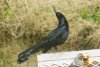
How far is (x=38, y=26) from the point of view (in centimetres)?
321

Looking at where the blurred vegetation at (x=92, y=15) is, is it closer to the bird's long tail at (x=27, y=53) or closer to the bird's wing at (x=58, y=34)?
the bird's wing at (x=58, y=34)

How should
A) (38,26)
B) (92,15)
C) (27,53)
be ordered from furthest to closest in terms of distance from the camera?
1. (92,15)
2. (38,26)
3. (27,53)

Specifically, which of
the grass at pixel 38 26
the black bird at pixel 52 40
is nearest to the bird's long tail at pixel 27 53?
the black bird at pixel 52 40

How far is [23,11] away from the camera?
3328 millimetres

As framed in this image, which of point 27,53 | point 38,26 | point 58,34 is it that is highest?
point 38,26

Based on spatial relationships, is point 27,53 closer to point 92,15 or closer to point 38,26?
point 38,26

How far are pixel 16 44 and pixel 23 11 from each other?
31cm

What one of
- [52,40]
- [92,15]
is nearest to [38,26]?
[92,15]

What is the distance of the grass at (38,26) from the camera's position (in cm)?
317

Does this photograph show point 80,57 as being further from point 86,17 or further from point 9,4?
point 9,4

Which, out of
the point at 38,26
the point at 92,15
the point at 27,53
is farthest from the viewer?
the point at 92,15

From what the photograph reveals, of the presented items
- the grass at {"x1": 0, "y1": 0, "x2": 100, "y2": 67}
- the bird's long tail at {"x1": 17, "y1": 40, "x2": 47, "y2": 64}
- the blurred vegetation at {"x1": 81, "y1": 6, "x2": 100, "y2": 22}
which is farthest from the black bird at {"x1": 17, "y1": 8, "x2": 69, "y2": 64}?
the blurred vegetation at {"x1": 81, "y1": 6, "x2": 100, "y2": 22}

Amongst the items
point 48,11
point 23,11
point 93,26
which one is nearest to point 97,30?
point 93,26

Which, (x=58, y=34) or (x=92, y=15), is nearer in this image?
(x=58, y=34)
